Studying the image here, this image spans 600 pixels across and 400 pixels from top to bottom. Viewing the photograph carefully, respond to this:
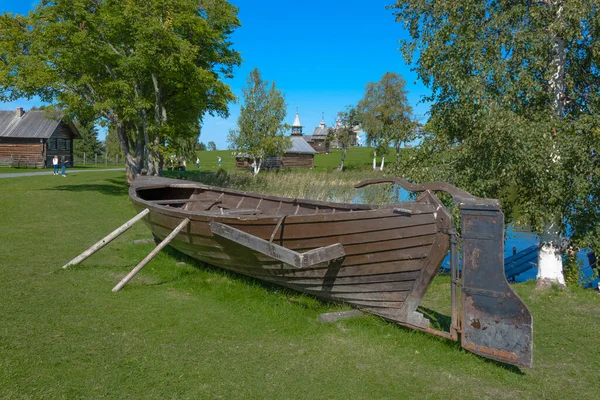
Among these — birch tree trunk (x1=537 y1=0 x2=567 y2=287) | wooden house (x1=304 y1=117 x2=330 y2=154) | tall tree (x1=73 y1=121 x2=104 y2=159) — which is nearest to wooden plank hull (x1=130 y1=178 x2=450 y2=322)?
birch tree trunk (x1=537 y1=0 x2=567 y2=287)

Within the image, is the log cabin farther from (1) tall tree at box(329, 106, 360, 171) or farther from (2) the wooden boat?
(2) the wooden boat

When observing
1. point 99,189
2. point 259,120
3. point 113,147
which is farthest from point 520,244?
point 113,147

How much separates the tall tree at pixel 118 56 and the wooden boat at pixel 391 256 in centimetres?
1377

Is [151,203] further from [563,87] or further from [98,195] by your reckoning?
[98,195]

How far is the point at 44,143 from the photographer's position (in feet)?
143

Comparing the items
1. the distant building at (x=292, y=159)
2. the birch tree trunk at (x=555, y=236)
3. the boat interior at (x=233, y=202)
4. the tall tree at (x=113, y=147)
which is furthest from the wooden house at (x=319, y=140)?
the birch tree trunk at (x=555, y=236)

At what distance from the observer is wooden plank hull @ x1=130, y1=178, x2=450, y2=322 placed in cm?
540

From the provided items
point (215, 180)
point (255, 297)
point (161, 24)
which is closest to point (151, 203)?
point (255, 297)

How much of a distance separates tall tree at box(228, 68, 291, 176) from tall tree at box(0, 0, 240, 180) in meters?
20.7

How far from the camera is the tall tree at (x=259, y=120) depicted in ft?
143

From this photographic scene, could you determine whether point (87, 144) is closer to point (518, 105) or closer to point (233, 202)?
point (233, 202)

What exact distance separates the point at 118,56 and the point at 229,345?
19116 millimetres

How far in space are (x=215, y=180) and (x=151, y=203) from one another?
24209 mm

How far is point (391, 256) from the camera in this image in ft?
18.4
